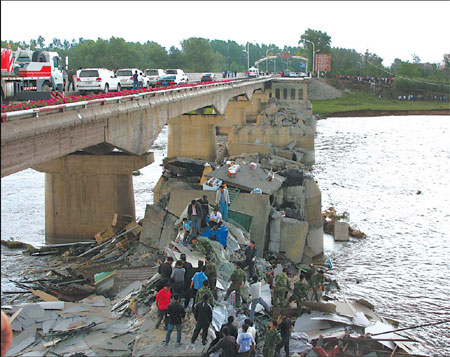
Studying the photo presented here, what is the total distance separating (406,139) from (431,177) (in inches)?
912

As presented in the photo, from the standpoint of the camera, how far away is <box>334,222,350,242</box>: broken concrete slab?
89.7 feet

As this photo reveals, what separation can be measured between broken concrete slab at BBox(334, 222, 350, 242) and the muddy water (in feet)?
1.61

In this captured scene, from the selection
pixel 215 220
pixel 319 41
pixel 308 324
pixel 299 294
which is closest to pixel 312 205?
pixel 215 220

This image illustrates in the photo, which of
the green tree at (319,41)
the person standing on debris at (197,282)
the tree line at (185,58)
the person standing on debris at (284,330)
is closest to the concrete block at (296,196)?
the person standing on debris at (197,282)

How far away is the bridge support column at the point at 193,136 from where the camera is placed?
44.8m

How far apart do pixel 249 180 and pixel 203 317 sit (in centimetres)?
1440

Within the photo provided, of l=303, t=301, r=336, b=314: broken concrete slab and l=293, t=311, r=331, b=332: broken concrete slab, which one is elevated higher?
l=303, t=301, r=336, b=314: broken concrete slab

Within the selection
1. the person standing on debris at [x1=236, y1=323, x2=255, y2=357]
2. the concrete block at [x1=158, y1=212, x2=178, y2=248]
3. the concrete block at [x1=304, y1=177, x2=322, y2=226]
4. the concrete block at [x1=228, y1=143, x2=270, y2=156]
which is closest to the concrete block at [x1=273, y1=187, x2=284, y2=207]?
the concrete block at [x1=304, y1=177, x2=322, y2=226]

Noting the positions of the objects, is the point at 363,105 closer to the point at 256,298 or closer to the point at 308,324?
the point at 308,324

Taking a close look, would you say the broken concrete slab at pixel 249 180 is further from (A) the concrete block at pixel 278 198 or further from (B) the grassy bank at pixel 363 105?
(B) the grassy bank at pixel 363 105

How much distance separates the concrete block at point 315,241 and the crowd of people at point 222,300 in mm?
8776

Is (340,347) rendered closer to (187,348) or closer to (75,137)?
(187,348)

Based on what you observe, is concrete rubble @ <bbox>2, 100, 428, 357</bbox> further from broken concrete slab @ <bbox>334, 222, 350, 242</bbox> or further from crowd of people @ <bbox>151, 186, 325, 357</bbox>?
crowd of people @ <bbox>151, 186, 325, 357</bbox>

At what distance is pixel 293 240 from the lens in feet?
72.0
